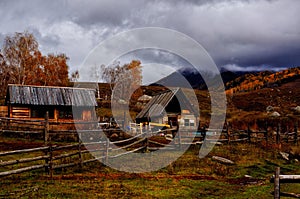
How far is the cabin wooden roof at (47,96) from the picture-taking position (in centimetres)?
3303

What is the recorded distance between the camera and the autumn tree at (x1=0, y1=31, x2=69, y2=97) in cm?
5481

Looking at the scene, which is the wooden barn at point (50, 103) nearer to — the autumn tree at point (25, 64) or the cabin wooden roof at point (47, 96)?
the cabin wooden roof at point (47, 96)

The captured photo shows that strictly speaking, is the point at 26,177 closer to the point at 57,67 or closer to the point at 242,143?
the point at 242,143

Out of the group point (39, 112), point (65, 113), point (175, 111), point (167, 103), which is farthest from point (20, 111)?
point (175, 111)

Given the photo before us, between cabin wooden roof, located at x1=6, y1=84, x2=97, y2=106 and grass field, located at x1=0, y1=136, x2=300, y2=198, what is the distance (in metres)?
19.6

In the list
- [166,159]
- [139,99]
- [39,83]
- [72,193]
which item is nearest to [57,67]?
[39,83]

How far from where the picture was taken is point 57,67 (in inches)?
2516

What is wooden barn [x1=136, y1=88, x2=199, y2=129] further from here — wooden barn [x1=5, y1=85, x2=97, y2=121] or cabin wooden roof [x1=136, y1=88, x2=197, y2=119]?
wooden barn [x1=5, y1=85, x2=97, y2=121]

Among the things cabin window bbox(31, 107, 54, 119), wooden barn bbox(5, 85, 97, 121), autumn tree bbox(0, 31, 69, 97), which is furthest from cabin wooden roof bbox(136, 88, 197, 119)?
autumn tree bbox(0, 31, 69, 97)

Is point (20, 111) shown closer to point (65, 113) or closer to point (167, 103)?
point (65, 113)

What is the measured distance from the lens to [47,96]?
3459 cm

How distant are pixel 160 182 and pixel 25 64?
49.2m

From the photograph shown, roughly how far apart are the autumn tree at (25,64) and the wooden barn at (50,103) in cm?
2110

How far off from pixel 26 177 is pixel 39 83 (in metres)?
51.0
